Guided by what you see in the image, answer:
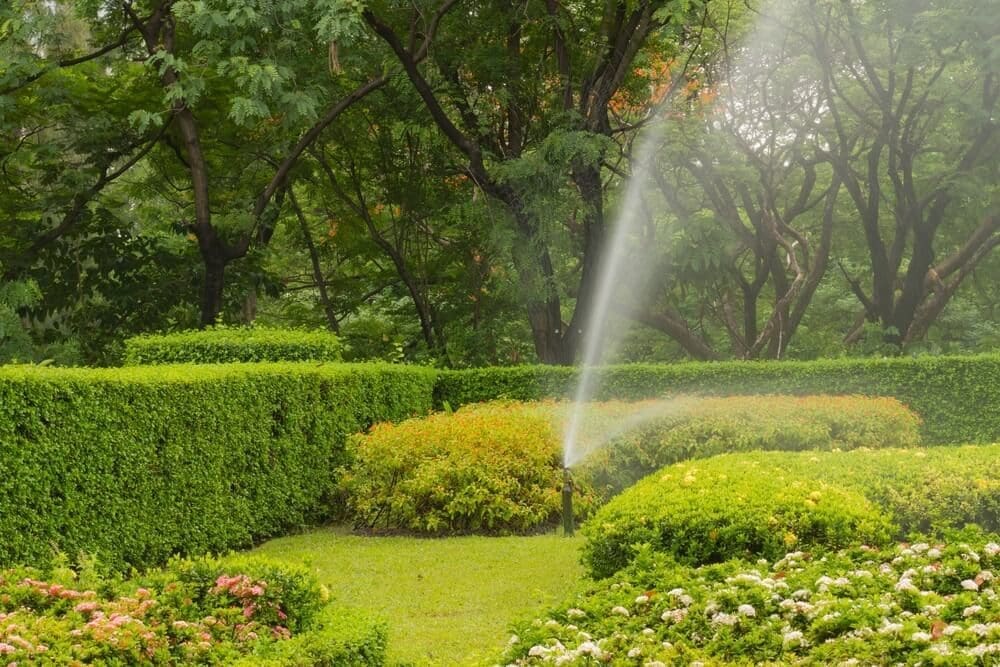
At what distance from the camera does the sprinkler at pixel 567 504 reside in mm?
10281

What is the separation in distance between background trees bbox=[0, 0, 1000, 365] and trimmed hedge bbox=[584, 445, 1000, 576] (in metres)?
8.29

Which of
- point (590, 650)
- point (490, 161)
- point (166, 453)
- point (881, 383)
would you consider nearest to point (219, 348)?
point (166, 453)

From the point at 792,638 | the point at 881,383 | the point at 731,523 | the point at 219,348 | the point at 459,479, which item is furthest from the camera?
the point at 881,383

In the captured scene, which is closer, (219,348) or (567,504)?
(567,504)

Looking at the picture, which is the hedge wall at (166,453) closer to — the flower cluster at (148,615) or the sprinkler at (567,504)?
the flower cluster at (148,615)

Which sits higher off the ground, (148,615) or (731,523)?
(731,523)

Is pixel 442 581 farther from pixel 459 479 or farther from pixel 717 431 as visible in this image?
pixel 717 431

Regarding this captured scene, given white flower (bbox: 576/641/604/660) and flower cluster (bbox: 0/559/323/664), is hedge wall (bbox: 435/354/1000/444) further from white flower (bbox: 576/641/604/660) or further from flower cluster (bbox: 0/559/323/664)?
white flower (bbox: 576/641/604/660)

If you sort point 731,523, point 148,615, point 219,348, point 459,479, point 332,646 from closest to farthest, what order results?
point 332,646
point 148,615
point 731,523
point 459,479
point 219,348

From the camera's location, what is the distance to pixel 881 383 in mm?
15664

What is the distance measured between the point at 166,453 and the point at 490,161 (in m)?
9.91

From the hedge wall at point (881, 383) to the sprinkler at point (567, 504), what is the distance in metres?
5.48

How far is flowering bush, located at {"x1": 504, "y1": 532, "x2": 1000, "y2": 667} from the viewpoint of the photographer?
4746mm

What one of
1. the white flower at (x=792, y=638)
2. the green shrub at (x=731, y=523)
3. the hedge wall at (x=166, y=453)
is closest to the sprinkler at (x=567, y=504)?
the hedge wall at (x=166, y=453)
